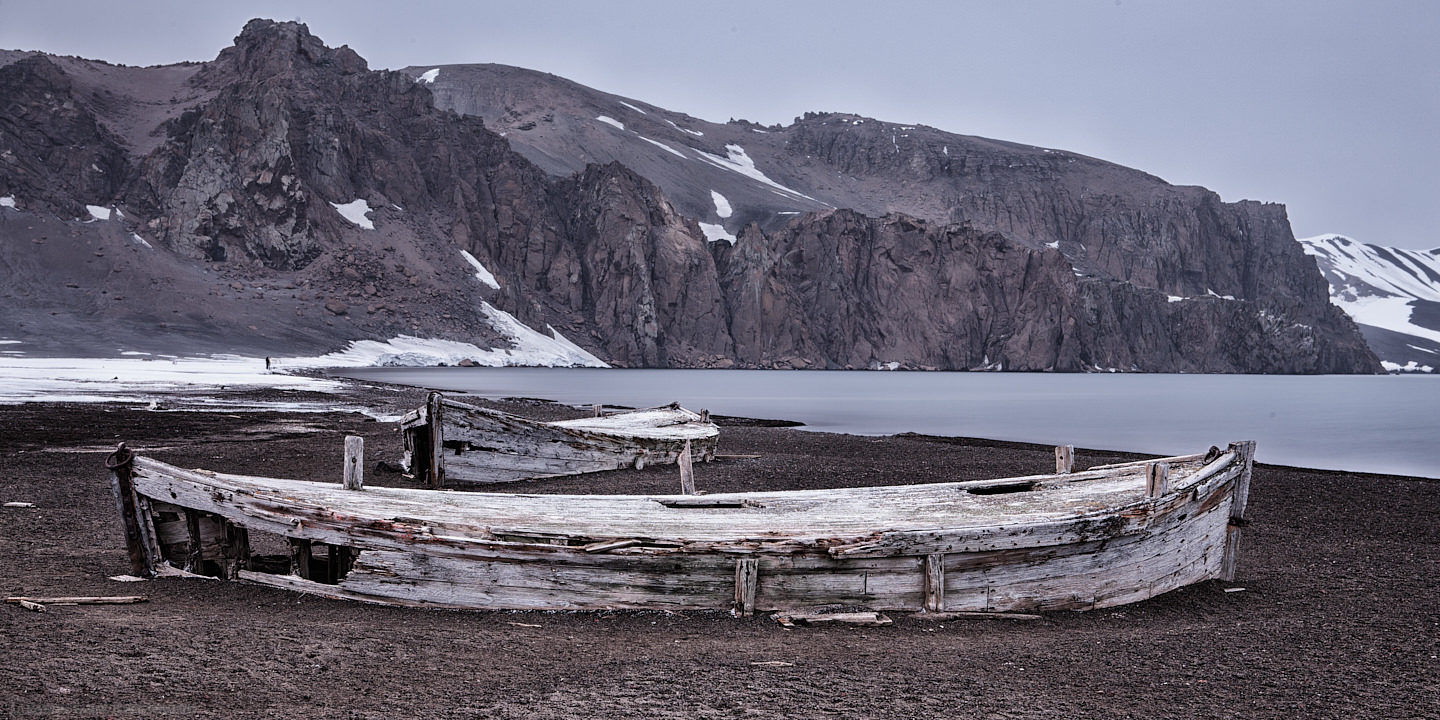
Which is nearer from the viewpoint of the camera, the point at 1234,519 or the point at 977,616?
the point at 977,616

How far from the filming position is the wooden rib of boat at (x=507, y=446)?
69.0 feet

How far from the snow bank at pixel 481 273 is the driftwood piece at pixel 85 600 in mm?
151551

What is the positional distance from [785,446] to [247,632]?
2746 centimetres

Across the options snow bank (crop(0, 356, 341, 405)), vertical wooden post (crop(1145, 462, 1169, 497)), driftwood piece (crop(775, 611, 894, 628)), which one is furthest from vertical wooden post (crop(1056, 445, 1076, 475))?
snow bank (crop(0, 356, 341, 405))

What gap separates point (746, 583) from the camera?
10.5 metres

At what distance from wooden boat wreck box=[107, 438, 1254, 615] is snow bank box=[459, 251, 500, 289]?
150 metres

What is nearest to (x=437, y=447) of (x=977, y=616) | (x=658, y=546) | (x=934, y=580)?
(x=658, y=546)

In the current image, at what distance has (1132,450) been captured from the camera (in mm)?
42312

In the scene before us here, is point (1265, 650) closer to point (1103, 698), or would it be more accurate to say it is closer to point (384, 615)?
point (1103, 698)

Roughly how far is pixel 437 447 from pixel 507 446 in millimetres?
1661

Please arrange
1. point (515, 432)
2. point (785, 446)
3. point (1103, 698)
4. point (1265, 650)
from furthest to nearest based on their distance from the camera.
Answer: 1. point (785, 446)
2. point (515, 432)
3. point (1265, 650)
4. point (1103, 698)

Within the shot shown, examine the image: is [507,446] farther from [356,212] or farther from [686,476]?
[356,212]

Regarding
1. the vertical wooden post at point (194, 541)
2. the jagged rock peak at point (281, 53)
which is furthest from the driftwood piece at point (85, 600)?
the jagged rock peak at point (281, 53)

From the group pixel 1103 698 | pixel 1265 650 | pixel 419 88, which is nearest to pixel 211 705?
pixel 1103 698
